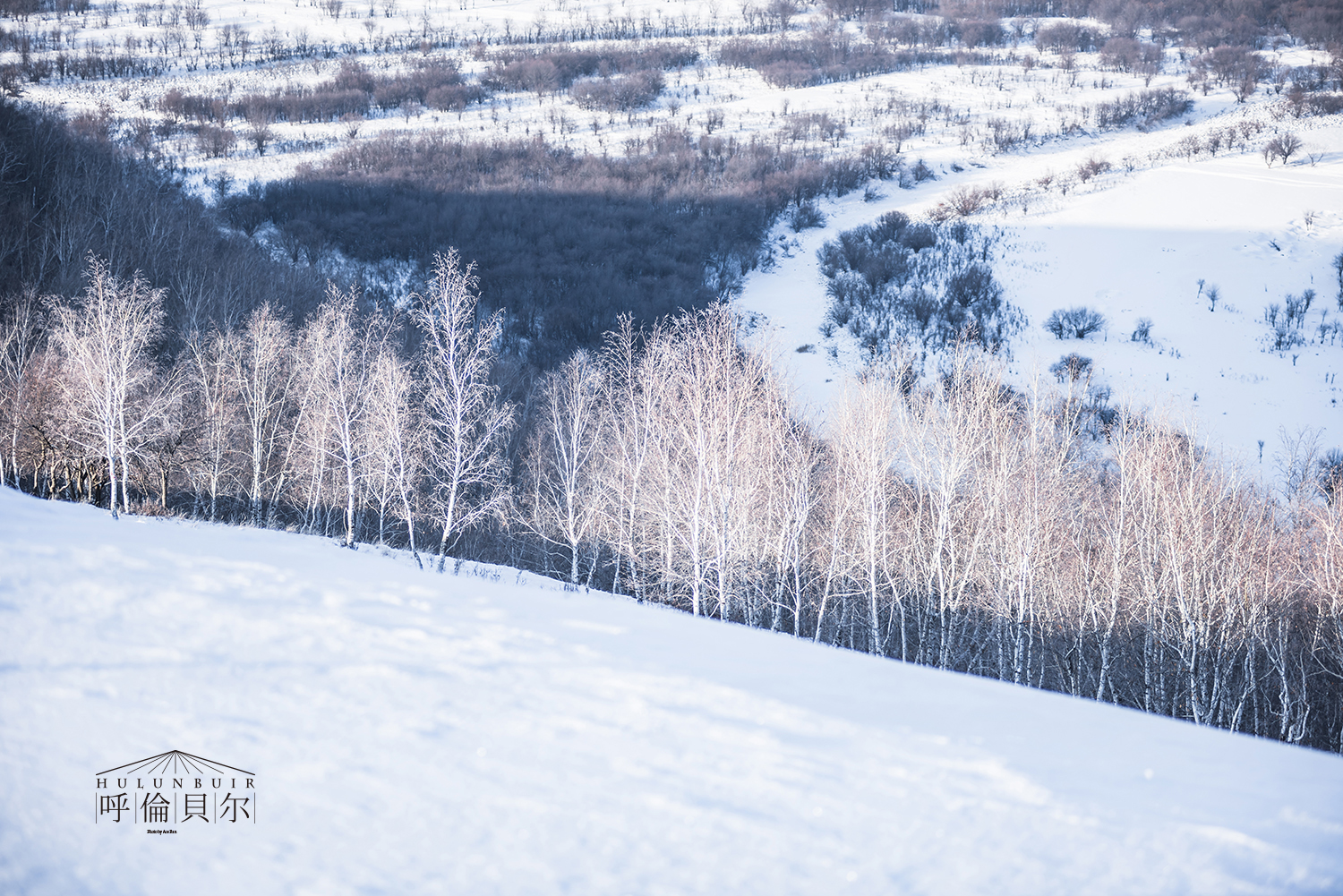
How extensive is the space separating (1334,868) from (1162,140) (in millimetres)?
89231

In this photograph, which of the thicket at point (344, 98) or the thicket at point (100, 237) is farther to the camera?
the thicket at point (344, 98)

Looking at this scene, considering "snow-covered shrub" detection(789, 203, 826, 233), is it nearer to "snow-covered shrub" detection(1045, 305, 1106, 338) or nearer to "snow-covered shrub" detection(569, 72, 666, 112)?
"snow-covered shrub" detection(1045, 305, 1106, 338)

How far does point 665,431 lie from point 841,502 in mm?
6339

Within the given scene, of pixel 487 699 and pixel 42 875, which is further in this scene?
pixel 487 699

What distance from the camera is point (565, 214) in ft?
247

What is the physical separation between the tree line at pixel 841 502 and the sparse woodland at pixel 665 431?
6.7 inches

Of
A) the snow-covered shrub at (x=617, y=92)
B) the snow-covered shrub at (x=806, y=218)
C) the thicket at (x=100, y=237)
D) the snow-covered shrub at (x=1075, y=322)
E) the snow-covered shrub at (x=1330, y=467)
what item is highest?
the snow-covered shrub at (x=617, y=92)

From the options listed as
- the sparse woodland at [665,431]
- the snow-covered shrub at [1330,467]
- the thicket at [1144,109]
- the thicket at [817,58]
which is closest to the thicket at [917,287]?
the sparse woodland at [665,431]

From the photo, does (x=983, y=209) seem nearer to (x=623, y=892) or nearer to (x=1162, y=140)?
(x=1162, y=140)

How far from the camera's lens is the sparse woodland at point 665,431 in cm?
1958

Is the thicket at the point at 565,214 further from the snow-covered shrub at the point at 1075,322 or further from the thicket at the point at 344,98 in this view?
the snow-covered shrub at the point at 1075,322

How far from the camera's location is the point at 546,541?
30.2 meters

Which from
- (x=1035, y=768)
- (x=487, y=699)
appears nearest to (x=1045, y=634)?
(x=1035, y=768)

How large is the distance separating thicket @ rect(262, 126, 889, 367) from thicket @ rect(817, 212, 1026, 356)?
1144 centimetres
